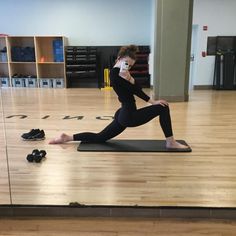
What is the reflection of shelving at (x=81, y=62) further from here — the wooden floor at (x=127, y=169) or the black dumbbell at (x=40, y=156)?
the black dumbbell at (x=40, y=156)

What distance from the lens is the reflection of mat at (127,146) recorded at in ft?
11.5

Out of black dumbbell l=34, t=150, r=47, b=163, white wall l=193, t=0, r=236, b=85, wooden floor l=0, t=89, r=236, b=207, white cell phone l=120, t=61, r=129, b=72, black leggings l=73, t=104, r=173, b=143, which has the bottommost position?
wooden floor l=0, t=89, r=236, b=207

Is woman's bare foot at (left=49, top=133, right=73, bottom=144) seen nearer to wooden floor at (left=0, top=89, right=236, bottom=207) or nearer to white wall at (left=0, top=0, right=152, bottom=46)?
wooden floor at (left=0, top=89, right=236, bottom=207)

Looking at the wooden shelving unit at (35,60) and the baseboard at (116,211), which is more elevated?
the wooden shelving unit at (35,60)

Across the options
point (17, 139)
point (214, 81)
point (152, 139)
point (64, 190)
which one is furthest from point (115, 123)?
point (214, 81)

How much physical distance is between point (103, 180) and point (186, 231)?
94 centimetres

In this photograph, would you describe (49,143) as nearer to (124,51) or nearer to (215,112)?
(124,51)

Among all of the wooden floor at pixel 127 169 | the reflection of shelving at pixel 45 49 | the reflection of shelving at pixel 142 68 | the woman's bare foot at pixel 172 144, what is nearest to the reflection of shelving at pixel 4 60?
the reflection of shelving at pixel 45 49

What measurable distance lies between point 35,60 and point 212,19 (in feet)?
18.6

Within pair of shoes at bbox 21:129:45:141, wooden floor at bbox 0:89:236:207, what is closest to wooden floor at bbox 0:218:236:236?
wooden floor at bbox 0:89:236:207

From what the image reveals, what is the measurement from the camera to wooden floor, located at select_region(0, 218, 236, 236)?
78.0 inches

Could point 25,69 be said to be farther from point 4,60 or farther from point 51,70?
point 51,70

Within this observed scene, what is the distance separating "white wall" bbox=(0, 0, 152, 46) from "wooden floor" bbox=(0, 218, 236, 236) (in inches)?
320

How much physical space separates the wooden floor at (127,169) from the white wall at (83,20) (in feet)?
16.0
